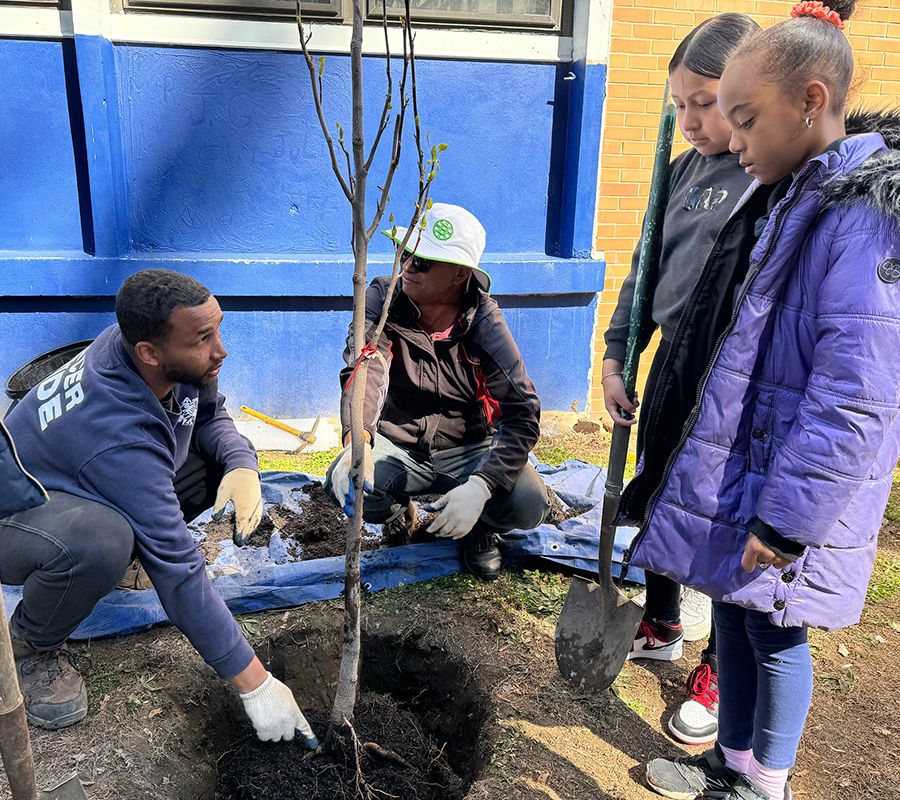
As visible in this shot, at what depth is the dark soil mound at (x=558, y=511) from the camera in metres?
3.14

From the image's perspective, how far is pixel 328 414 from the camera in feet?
14.5

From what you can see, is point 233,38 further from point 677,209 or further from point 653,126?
point 677,209

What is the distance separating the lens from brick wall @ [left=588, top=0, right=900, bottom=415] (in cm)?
416

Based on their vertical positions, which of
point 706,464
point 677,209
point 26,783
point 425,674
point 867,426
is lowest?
point 425,674

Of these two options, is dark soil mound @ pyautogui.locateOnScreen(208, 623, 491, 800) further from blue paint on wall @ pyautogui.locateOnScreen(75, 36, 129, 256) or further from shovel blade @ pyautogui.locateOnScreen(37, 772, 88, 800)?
blue paint on wall @ pyautogui.locateOnScreen(75, 36, 129, 256)

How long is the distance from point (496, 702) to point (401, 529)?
3.25 ft

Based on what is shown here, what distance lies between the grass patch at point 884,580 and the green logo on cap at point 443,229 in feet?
6.71

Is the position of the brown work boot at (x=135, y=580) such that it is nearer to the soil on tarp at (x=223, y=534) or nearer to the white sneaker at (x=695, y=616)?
the soil on tarp at (x=223, y=534)

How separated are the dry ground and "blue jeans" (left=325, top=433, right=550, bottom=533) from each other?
281 mm


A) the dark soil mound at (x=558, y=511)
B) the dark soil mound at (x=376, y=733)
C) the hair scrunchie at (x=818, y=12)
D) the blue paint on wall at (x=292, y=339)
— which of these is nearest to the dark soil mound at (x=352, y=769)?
the dark soil mound at (x=376, y=733)

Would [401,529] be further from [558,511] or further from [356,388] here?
[356,388]

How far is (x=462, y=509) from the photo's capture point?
97.4 inches

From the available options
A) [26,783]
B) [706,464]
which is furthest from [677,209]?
[26,783]

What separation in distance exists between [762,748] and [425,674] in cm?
109
